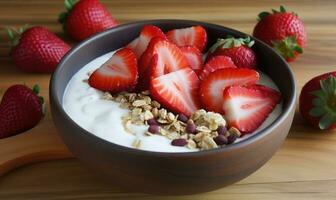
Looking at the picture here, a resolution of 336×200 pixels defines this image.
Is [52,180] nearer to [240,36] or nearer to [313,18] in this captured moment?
[240,36]

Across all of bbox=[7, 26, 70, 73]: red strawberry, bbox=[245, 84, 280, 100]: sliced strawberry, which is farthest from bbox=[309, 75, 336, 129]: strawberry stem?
bbox=[7, 26, 70, 73]: red strawberry

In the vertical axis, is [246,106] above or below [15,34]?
above

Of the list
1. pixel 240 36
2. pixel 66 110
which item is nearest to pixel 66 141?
pixel 66 110

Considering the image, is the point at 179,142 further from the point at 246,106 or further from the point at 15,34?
the point at 15,34

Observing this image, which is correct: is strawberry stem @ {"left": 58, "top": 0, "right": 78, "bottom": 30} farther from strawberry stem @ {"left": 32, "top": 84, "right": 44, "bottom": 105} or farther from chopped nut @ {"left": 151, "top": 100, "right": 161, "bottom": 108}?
chopped nut @ {"left": 151, "top": 100, "right": 161, "bottom": 108}

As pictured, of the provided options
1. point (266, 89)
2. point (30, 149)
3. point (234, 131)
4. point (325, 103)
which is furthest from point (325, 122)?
point (30, 149)

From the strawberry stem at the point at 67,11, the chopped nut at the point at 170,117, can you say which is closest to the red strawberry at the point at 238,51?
the chopped nut at the point at 170,117

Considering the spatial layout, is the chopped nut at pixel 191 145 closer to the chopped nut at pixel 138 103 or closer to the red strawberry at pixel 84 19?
the chopped nut at pixel 138 103

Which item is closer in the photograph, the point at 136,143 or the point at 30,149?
the point at 136,143
